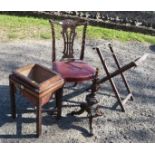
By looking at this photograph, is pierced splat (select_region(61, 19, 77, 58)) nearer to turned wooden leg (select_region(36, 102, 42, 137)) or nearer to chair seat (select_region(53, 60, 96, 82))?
chair seat (select_region(53, 60, 96, 82))

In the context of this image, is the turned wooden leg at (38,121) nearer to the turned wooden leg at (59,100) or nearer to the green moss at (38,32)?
the turned wooden leg at (59,100)

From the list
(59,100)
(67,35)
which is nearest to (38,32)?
(67,35)

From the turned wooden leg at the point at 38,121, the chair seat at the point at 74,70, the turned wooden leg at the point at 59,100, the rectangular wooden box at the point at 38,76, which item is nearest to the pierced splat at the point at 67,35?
the chair seat at the point at 74,70

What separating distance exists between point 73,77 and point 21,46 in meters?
3.23

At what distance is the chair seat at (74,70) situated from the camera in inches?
213

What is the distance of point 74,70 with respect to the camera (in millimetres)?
5656

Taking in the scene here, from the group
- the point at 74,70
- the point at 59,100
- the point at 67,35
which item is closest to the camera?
the point at 59,100

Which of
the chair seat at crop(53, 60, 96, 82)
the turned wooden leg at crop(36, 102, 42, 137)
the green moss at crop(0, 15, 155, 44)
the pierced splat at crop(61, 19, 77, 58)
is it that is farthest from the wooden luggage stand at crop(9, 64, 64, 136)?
the green moss at crop(0, 15, 155, 44)

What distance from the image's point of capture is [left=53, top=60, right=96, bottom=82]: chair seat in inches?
213

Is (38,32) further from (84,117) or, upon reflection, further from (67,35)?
(84,117)

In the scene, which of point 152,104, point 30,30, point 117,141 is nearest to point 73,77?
point 117,141

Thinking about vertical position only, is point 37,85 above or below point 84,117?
above

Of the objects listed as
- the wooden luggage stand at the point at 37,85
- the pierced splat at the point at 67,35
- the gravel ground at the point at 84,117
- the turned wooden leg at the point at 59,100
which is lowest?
the gravel ground at the point at 84,117

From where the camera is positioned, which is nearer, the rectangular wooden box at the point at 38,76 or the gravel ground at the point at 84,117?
the rectangular wooden box at the point at 38,76
